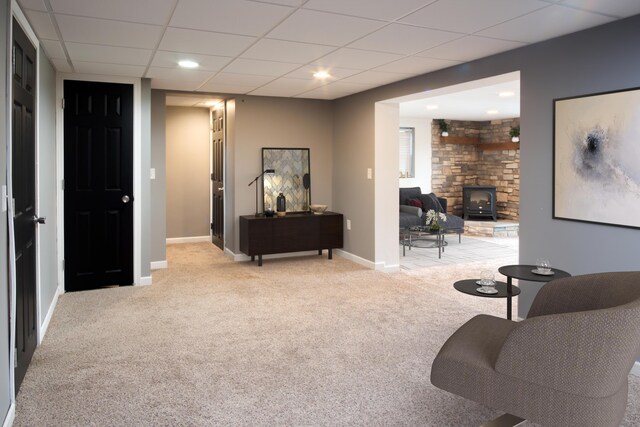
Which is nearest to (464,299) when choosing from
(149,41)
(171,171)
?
(149,41)

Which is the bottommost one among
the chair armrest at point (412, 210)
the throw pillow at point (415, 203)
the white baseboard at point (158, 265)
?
the white baseboard at point (158, 265)

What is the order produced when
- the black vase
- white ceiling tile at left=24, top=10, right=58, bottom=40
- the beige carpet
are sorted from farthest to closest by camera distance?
the black vase < white ceiling tile at left=24, top=10, right=58, bottom=40 < the beige carpet

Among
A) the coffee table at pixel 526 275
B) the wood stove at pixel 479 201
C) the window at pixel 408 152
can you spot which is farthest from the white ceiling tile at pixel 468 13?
the wood stove at pixel 479 201

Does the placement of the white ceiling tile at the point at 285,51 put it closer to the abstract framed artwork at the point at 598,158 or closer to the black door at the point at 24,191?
the black door at the point at 24,191

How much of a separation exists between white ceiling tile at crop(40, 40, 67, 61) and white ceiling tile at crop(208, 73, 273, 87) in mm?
1380

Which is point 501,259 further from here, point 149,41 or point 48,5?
A: point 48,5

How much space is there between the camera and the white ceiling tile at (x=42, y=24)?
117 inches

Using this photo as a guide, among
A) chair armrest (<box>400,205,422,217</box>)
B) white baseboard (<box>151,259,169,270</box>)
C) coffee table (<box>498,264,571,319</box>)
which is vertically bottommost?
white baseboard (<box>151,259,169,270</box>)

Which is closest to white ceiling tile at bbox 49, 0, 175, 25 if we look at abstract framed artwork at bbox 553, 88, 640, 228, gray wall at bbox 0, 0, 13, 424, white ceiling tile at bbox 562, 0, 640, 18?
gray wall at bbox 0, 0, 13, 424

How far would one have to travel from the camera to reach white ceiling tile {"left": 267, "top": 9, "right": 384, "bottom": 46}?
2996 millimetres

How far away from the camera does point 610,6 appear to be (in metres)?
2.75

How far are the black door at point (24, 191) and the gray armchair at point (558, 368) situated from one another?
2244 mm

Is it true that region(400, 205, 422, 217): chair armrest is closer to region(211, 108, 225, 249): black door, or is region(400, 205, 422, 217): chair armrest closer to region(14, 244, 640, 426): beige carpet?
region(14, 244, 640, 426): beige carpet

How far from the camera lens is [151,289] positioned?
4898 mm
